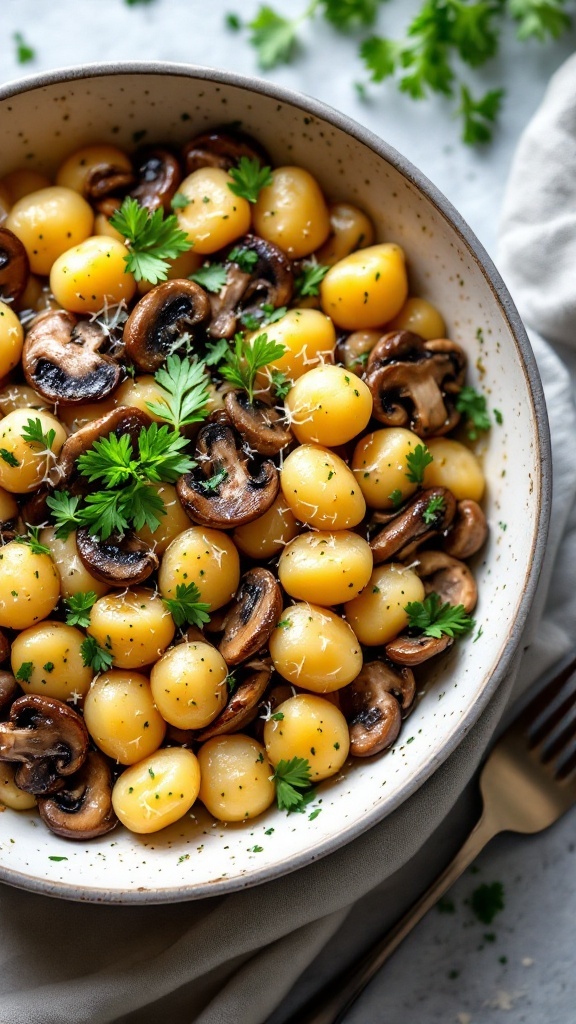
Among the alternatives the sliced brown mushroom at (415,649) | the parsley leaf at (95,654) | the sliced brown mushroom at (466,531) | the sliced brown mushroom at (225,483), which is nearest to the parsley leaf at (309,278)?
the sliced brown mushroom at (225,483)

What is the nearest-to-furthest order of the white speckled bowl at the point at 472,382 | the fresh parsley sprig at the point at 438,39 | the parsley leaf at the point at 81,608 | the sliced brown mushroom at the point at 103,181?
the white speckled bowl at the point at 472,382
the parsley leaf at the point at 81,608
the sliced brown mushroom at the point at 103,181
the fresh parsley sprig at the point at 438,39

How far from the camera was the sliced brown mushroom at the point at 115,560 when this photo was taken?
99.9 inches

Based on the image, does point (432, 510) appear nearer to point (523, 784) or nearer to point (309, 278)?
point (309, 278)

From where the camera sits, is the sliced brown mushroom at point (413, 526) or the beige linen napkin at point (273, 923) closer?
the sliced brown mushroom at point (413, 526)

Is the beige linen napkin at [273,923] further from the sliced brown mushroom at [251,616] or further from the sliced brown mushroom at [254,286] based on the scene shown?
the sliced brown mushroom at [254,286]

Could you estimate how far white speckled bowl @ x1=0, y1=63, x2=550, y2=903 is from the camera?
250 cm

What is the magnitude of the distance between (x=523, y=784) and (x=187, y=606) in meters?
1.31

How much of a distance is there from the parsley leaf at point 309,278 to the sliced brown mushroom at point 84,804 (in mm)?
1460

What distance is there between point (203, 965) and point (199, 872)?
1.44 ft

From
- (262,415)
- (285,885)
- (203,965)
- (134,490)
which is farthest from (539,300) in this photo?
(203,965)

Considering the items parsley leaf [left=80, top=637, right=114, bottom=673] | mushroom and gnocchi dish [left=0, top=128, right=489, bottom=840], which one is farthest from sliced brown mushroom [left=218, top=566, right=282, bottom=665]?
parsley leaf [left=80, top=637, right=114, bottom=673]

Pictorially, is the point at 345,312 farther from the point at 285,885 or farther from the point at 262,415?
the point at 285,885

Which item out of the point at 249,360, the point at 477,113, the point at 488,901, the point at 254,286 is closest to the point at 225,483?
the point at 249,360

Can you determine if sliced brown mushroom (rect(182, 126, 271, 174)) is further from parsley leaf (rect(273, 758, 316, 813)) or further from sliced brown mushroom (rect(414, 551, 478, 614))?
parsley leaf (rect(273, 758, 316, 813))
